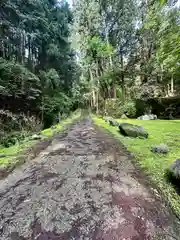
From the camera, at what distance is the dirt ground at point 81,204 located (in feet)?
6.08

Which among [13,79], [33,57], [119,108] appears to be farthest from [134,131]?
[33,57]

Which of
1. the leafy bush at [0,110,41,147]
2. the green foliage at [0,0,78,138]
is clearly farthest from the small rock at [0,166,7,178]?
the green foliage at [0,0,78,138]

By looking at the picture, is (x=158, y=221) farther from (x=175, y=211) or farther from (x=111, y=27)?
(x=111, y=27)

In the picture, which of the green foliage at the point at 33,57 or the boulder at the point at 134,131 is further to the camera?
the green foliage at the point at 33,57

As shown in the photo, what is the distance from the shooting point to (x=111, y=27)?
18.0 m

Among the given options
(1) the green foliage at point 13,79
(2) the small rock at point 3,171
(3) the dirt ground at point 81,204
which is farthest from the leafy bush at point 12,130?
(3) the dirt ground at point 81,204

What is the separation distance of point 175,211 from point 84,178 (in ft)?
4.74

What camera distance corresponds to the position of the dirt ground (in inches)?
72.9

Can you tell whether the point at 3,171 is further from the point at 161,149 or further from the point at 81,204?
the point at 161,149

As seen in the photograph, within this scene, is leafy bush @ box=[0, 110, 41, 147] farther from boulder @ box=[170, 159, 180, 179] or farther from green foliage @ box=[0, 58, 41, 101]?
Result: boulder @ box=[170, 159, 180, 179]

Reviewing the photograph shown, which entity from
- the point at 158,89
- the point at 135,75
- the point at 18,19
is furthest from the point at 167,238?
the point at 135,75

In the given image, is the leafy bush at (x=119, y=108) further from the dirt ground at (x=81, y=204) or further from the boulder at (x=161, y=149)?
the dirt ground at (x=81, y=204)

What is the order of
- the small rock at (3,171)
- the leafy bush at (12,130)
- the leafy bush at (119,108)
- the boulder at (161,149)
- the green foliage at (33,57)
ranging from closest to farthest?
the small rock at (3,171)
the boulder at (161,149)
the leafy bush at (12,130)
the green foliage at (33,57)
the leafy bush at (119,108)

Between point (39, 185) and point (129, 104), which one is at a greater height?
point (129, 104)
